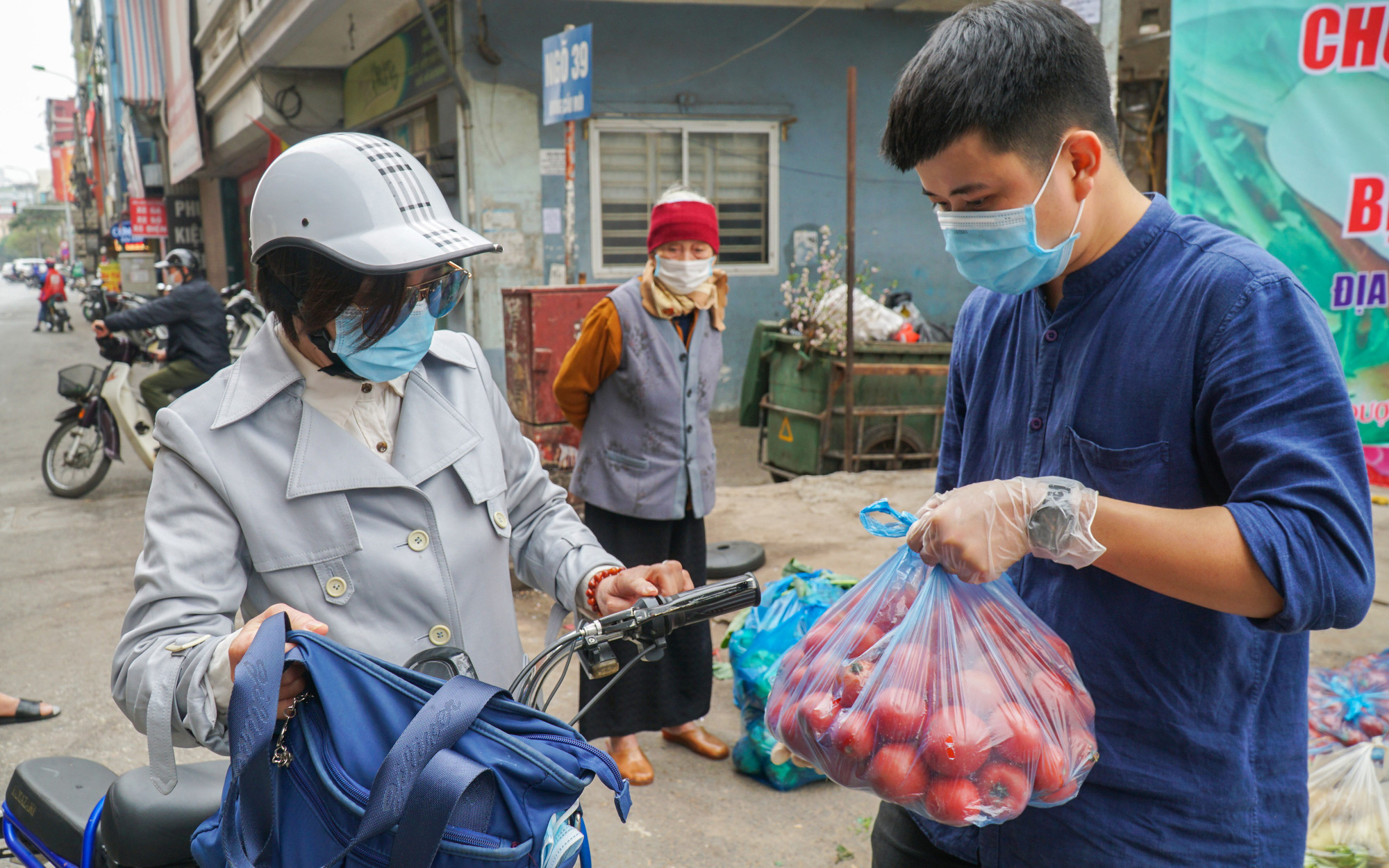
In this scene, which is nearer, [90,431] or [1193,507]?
[1193,507]

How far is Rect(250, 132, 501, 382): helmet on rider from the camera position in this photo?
1456 mm

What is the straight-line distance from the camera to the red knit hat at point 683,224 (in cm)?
356

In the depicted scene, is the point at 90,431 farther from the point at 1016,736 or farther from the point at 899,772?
the point at 1016,736

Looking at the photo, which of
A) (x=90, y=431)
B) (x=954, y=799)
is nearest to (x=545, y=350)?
(x=954, y=799)

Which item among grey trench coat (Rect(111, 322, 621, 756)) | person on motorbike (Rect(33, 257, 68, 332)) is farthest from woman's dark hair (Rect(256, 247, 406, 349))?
person on motorbike (Rect(33, 257, 68, 332))

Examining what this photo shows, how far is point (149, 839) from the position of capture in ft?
6.07

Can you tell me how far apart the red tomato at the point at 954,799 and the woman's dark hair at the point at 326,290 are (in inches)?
40.8

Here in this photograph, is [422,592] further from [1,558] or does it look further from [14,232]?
[14,232]

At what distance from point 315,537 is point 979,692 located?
1.00 metres

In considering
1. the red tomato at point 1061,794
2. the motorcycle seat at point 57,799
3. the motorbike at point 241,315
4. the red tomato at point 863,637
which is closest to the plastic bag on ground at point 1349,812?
the red tomato at point 1061,794

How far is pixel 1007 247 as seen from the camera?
56.0 inches

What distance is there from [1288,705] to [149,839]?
1.94 meters

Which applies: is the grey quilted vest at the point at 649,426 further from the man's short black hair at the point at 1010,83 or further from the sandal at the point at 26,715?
the sandal at the point at 26,715

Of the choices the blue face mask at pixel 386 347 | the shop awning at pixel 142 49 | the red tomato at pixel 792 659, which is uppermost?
the shop awning at pixel 142 49
